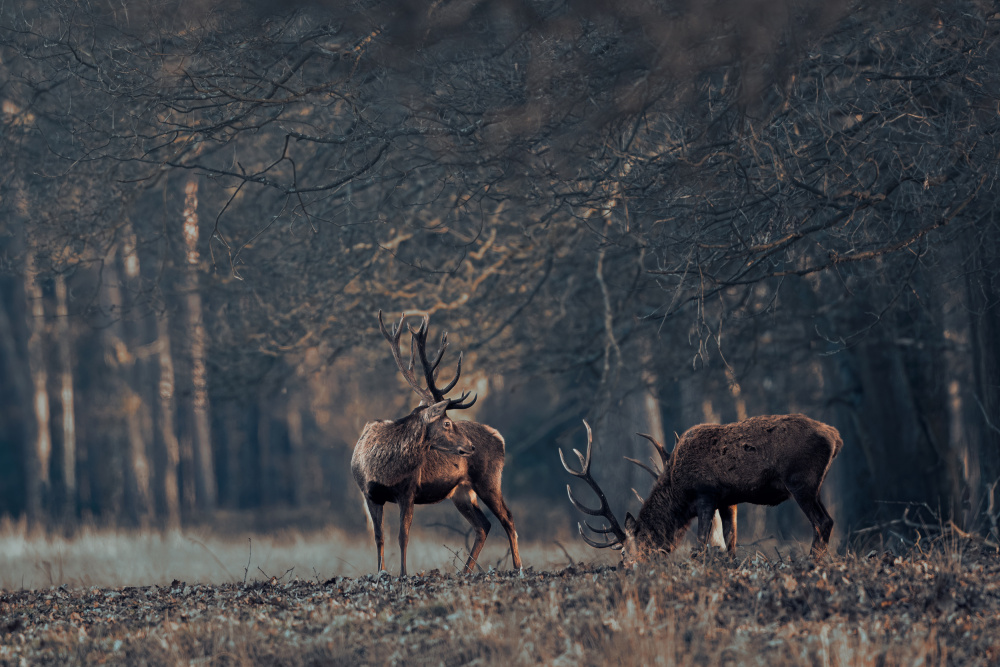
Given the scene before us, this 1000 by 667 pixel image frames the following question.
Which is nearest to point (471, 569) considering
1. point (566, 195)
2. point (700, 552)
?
point (700, 552)

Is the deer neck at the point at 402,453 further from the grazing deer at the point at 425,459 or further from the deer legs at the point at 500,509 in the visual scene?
the deer legs at the point at 500,509

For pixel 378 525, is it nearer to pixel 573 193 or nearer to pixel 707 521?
pixel 707 521

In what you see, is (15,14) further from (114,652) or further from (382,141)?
(114,652)

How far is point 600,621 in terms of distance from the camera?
627 centimetres

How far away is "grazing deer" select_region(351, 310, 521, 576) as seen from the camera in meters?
9.46

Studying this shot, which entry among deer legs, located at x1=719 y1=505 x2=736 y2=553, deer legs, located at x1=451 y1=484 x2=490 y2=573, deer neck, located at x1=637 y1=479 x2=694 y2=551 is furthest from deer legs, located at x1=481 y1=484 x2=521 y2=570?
deer legs, located at x1=719 y1=505 x2=736 y2=553

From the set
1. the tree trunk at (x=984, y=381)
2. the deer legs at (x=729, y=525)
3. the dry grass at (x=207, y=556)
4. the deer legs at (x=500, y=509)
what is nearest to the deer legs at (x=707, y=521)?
the deer legs at (x=729, y=525)

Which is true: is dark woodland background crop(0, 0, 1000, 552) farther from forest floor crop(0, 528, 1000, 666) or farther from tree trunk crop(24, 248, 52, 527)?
tree trunk crop(24, 248, 52, 527)

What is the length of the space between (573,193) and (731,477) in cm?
270

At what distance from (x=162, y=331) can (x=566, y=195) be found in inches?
935

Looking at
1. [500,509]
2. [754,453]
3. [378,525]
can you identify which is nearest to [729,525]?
[754,453]

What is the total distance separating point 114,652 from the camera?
22.1ft

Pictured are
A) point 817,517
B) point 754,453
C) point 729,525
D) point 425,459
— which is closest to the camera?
point 817,517

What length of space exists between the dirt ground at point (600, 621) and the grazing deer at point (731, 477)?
582 mm
